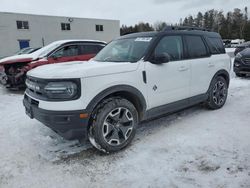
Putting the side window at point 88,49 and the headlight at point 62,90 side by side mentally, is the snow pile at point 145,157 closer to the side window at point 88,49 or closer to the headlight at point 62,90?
the headlight at point 62,90

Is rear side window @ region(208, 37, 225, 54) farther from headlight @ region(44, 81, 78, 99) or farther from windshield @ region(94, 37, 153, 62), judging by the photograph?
headlight @ region(44, 81, 78, 99)

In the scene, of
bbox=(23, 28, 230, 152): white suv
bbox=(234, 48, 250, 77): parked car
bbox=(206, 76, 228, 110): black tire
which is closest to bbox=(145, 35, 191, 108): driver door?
bbox=(23, 28, 230, 152): white suv

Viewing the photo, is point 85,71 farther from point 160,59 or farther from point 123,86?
point 160,59

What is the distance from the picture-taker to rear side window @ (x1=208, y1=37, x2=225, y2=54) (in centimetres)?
475

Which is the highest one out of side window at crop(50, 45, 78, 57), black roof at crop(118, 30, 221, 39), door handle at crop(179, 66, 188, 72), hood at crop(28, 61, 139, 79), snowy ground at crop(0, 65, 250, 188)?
black roof at crop(118, 30, 221, 39)

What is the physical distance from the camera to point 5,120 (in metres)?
4.66

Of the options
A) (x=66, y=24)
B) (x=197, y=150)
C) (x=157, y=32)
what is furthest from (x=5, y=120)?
(x=66, y=24)

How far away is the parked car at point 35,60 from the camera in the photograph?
23.0ft

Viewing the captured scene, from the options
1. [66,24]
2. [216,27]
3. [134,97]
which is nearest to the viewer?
[134,97]

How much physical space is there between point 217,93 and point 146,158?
111 inches

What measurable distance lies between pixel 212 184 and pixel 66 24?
34.0 m

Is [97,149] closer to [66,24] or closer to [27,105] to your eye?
[27,105]

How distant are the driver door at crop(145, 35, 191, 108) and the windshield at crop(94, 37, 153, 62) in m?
0.21

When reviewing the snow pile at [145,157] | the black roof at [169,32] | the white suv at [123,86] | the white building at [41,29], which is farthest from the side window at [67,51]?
the white building at [41,29]
